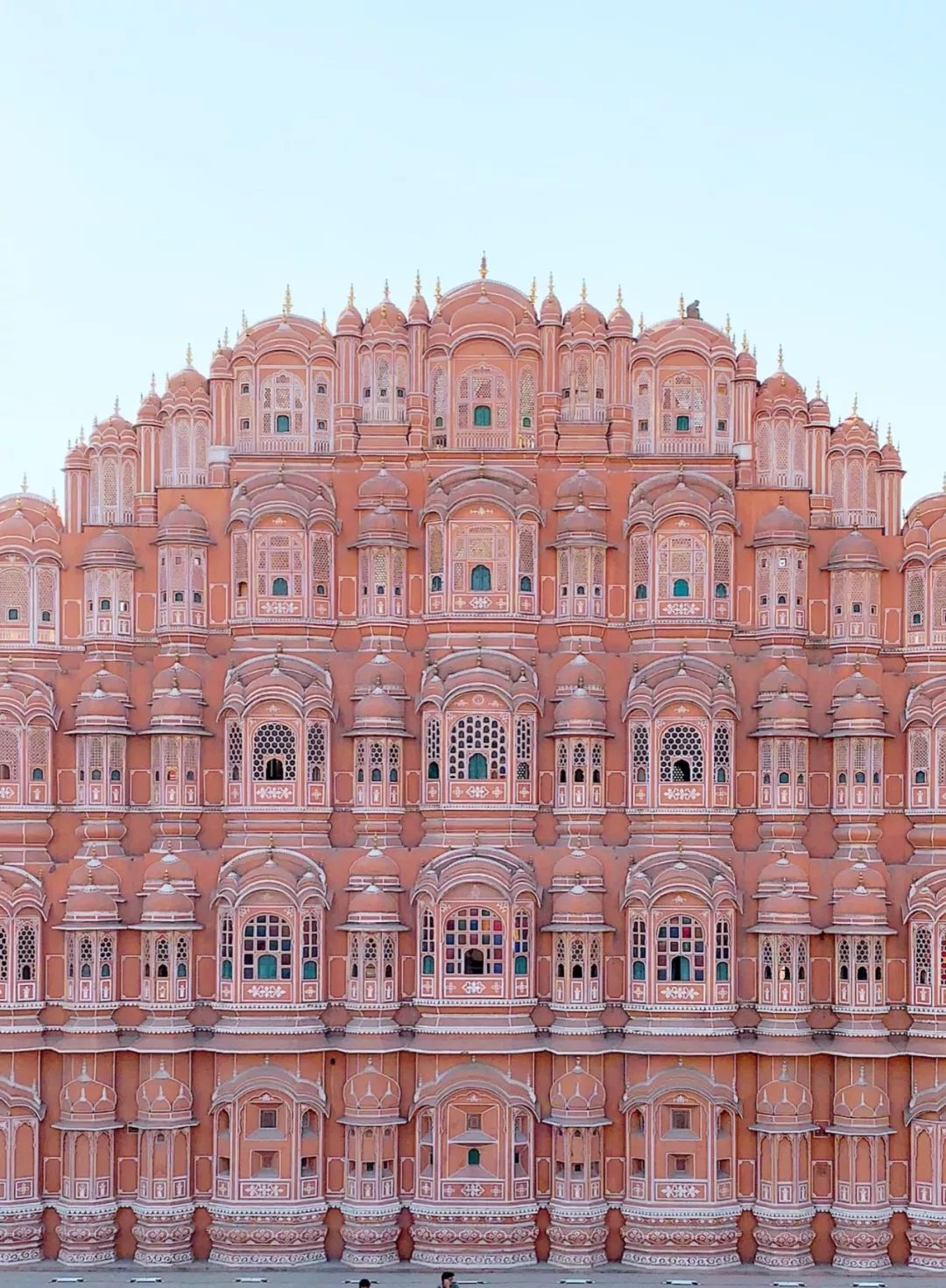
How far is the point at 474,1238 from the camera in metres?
30.8

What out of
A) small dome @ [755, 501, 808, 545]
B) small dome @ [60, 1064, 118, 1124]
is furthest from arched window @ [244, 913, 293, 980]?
small dome @ [755, 501, 808, 545]

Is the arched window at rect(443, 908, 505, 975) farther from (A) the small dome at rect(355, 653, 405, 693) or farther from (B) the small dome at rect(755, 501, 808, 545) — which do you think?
(B) the small dome at rect(755, 501, 808, 545)

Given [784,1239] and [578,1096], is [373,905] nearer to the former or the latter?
[578,1096]

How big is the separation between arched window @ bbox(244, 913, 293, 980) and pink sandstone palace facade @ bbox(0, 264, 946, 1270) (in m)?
0.08

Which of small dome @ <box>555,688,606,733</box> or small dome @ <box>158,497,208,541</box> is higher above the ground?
small dome @ <box>158,497,208,541</box>

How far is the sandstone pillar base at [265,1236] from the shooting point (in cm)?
3069

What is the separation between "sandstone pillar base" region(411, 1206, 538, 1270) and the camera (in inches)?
1207

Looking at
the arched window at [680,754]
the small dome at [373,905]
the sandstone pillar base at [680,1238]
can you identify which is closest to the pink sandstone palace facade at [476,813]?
the sandstone pillar base at [680,1238]

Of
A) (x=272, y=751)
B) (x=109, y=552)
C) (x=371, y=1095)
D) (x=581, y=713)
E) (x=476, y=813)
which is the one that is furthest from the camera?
(x=109, y=552)

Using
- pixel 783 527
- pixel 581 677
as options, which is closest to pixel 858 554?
pixel 783 527

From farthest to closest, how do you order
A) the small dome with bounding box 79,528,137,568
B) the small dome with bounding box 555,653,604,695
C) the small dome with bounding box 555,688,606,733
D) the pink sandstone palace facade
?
the small dome with bounding box 79,528,137,568 < the small dome with bounding box 555,653,604,695 < the small dome with bounding box 555,688,606,733 < the pink sandstone palace facade

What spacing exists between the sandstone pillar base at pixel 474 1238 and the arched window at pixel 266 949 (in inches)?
244

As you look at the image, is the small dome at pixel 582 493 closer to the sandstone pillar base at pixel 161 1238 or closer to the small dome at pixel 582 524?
the small dome at pixel 582 524

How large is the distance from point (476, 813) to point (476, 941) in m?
2.93
